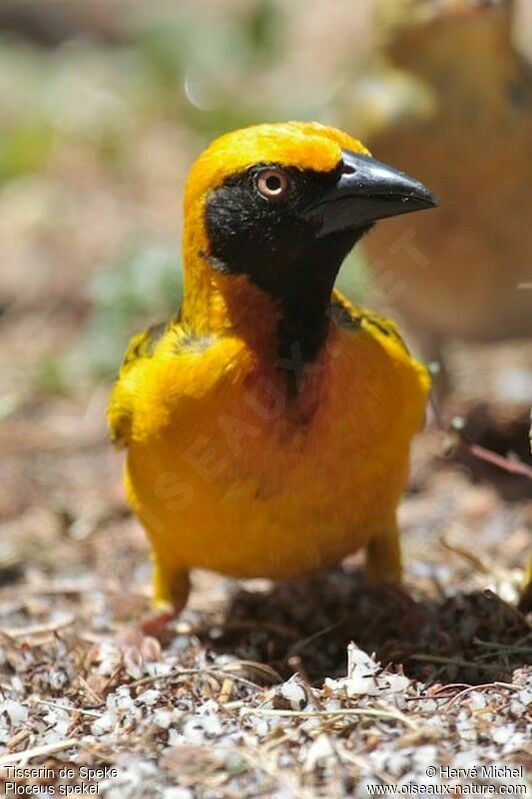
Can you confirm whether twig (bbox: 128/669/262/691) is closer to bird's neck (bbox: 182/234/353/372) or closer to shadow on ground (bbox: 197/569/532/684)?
shadow on ground (bbox: 197/569/532/684)

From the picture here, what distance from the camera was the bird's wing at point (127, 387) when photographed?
4.29 m

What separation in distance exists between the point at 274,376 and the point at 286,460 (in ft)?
0.83

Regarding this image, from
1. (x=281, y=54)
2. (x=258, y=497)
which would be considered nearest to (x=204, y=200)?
(x=258, y=497)

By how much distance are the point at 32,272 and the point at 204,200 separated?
479cm

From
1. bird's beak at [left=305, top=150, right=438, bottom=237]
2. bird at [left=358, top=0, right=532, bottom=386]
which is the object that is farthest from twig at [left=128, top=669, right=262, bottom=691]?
bird at [left=358, top=0, right=532, bottom=386]

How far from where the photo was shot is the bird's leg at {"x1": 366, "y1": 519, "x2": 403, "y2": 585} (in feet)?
14.6

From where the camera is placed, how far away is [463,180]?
627 cm

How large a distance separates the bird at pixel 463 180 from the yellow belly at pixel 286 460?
2.26 metres

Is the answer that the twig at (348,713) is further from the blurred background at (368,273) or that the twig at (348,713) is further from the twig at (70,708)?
the blurred background at (368,273)

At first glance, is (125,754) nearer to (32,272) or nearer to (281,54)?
(32,272)

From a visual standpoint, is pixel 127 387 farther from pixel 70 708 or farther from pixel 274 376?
pixel 70 708

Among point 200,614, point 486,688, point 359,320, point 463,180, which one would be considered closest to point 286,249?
point 359,320

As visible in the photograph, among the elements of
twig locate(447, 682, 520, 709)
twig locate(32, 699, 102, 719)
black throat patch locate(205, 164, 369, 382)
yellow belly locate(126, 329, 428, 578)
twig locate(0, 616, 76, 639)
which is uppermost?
black throat patch locate(205, 164, 369, 382)

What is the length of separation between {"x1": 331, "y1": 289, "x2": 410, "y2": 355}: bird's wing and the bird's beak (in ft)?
1.49
